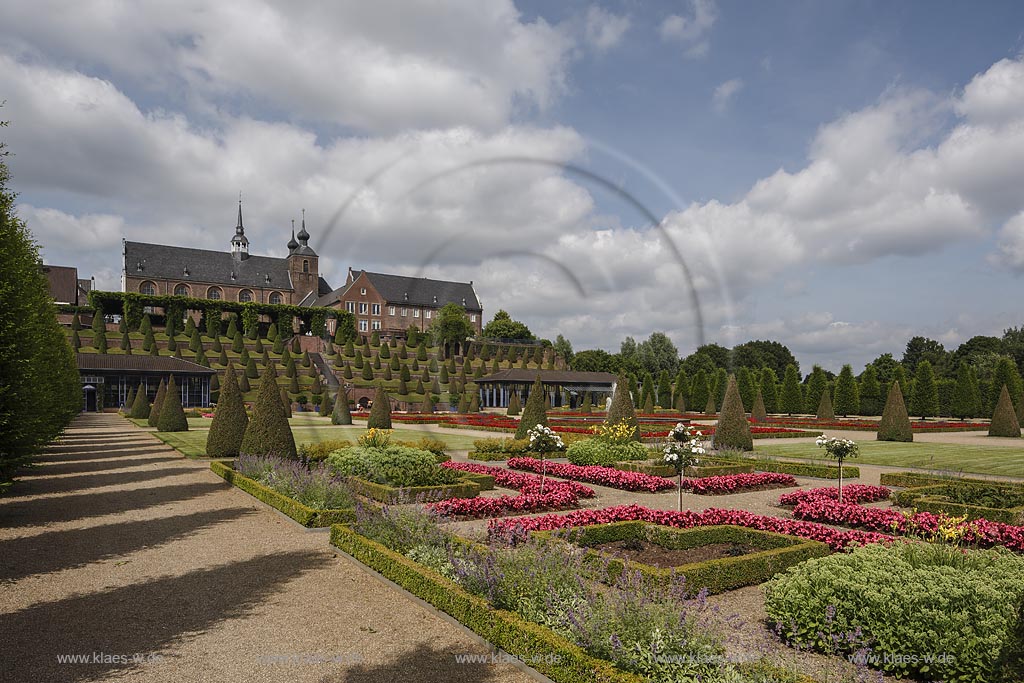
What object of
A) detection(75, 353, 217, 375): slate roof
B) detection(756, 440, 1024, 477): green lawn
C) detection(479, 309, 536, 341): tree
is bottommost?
detection(756, 440, 1024, 477): green lawn

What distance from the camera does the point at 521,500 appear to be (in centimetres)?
1342

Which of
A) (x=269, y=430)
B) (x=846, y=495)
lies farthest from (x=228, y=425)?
(x=846, y=495)

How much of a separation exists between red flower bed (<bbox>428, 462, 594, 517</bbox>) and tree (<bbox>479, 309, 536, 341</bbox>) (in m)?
77.1

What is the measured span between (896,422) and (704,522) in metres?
24.8

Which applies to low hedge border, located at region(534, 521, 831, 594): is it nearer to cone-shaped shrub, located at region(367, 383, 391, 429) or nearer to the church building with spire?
cone-shaped shrub, located at region(367, 383, 391, 429)

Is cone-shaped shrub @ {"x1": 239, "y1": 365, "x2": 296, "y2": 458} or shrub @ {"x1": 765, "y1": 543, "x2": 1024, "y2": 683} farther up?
cone-shaped shrub @ {"x1": 239, "y1": 365, "x2": 296, "y2": 458}

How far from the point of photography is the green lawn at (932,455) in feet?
66.7

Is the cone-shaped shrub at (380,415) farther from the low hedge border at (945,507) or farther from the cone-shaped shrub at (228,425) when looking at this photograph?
the low hedge border at (945,507)

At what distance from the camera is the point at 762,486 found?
17.4m

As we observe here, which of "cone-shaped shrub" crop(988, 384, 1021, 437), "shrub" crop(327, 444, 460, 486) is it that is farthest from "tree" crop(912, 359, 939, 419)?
"shrub" crop(327, 444, 460, 486)

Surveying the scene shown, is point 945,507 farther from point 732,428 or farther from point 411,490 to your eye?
point 732,428

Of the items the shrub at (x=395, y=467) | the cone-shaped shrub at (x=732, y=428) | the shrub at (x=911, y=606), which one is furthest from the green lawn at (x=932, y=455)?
the shrub at (x=911, y=606)

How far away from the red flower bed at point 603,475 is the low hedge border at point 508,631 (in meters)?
8.83

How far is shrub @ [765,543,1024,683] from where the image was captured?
5.27 meters
